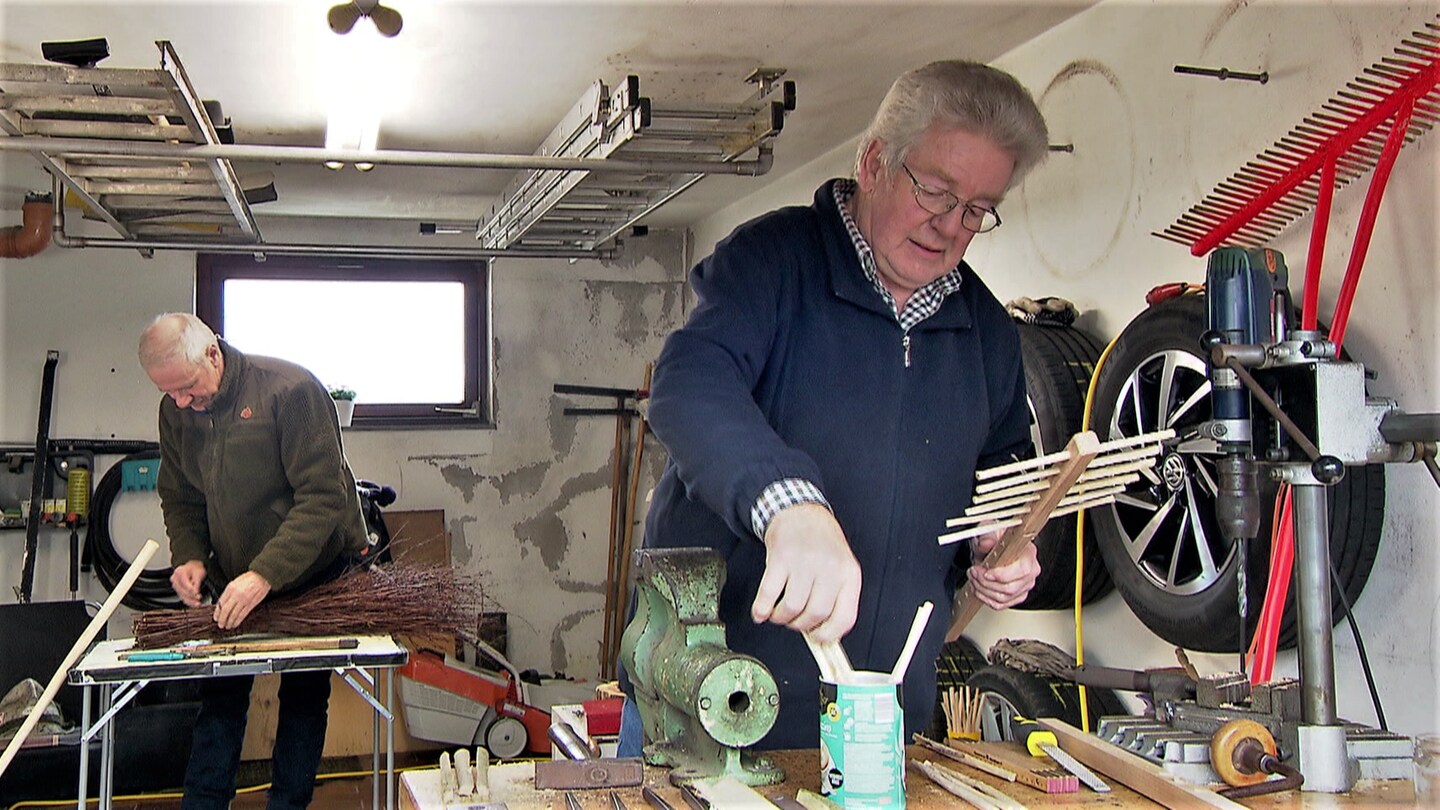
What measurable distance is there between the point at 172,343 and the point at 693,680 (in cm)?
293

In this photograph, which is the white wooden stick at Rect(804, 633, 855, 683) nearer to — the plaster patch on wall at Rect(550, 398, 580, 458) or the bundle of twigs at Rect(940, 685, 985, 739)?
the bundle of twigs at Rect(940, 685, 985, 739)

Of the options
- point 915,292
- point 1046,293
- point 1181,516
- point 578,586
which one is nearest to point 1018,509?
point 915,292

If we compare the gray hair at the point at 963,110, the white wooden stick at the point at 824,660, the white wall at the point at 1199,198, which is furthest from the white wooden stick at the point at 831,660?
the white wall at the point at 1199,198

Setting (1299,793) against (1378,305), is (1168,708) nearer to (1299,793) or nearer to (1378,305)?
(1299,793)

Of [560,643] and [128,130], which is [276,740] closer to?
[128,130]

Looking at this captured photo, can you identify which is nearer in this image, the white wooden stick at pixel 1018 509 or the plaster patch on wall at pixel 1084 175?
the white wooden stick at pixel 1018 509

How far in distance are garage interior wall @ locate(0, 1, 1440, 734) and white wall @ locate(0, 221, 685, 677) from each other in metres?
0.01

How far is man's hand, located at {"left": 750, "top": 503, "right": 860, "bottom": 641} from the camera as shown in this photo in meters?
1.14

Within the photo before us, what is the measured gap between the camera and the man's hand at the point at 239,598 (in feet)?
12.0

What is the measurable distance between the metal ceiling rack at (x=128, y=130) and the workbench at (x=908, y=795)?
2389 millimetres

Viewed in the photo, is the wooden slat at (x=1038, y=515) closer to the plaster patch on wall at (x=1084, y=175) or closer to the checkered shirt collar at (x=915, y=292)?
the checkered shirt collar at (x=915, y=292)

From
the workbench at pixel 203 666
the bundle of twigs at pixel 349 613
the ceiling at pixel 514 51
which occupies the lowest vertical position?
the workbench at pixel 203 666

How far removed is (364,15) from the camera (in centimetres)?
330

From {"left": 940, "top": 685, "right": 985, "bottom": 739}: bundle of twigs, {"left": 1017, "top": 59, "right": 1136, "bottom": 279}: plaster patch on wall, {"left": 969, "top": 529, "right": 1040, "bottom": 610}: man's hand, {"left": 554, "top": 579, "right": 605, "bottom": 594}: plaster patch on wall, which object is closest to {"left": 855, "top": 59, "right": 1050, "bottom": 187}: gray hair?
{"left": 969, "top": 529, "right": 1040, "bottom": 610}: man's hand
